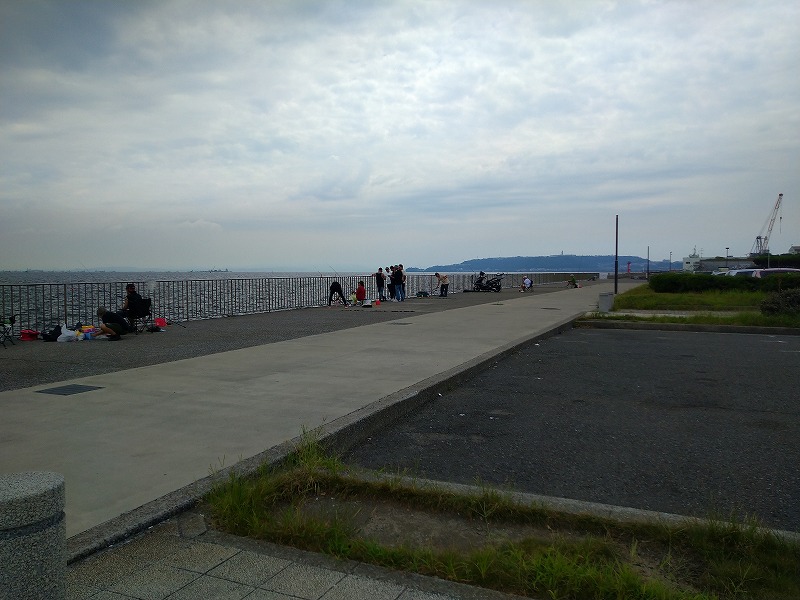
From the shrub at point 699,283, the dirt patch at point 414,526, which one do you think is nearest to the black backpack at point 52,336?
the dirt patch at point 414,526

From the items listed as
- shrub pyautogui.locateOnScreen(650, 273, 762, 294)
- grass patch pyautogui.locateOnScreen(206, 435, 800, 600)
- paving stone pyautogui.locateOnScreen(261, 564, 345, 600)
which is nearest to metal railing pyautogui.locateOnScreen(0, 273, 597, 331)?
grass patch pyautogui.locateOnScreen(206, 435, 800, 600)

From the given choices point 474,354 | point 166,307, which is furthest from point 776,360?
point 166,307

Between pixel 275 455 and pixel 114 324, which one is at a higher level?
pixel 114 324

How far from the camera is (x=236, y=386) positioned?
790 cm

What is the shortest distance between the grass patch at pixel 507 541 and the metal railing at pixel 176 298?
40.7 ft

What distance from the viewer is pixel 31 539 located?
2447mm

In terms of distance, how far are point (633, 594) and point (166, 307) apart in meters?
18.9

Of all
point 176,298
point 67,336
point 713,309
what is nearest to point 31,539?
point 67,336

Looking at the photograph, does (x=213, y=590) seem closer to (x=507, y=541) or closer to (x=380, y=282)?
(x=507, y=541)

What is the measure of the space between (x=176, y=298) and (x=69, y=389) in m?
11.9

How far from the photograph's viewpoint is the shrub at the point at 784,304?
1700 cm

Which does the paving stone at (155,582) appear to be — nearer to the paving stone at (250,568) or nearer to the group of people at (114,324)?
the paving stone at (250,568)

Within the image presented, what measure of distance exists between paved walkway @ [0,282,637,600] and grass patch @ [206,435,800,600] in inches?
6.5

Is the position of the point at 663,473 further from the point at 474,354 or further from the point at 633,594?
the point at 474,354
